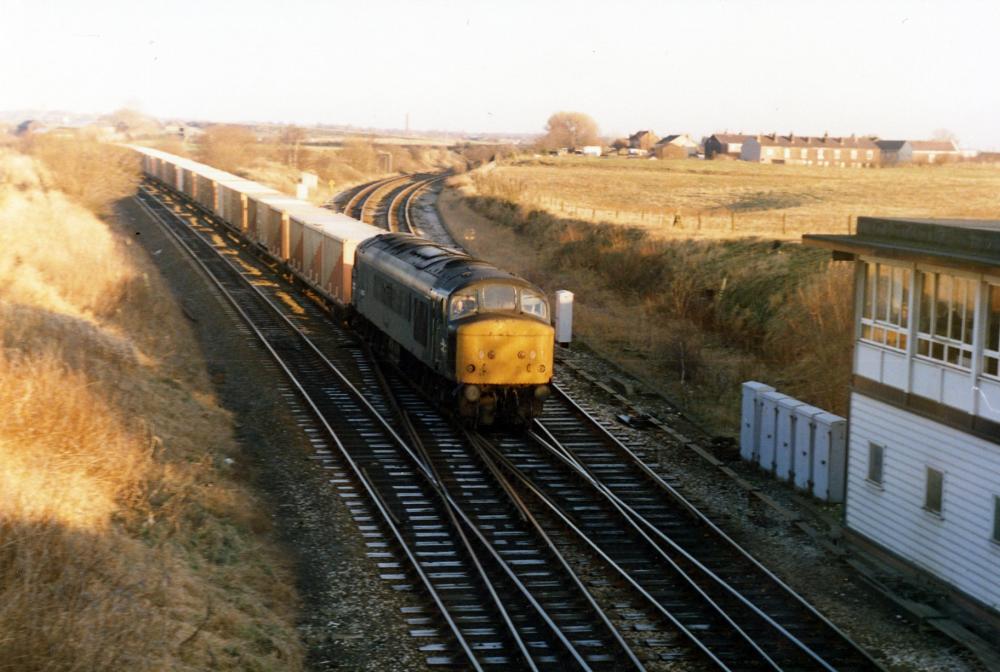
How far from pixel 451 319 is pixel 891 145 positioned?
163028mm

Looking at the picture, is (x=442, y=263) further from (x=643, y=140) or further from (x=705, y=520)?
(x=643, y=140)

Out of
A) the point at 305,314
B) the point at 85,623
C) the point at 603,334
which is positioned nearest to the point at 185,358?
the point at 305,314

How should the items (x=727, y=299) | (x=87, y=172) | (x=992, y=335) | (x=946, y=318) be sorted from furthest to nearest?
(x=87, y=172), (x=727, y=299), (x=946, y=318), (x=992, y=335)

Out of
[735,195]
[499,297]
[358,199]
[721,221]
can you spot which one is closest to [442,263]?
[499,297]

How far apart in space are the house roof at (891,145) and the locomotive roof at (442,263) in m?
155

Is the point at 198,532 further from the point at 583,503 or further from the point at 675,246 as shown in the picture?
the point at 675,246

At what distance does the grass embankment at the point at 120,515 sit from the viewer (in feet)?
35.5

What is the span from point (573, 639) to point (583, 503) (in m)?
5.01

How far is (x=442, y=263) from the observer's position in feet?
74.5

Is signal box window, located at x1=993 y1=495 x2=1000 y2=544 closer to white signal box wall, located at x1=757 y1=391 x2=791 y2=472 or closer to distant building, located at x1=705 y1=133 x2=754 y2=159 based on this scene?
white signal box wall, located at x1=757 y1=391 x2=791 y2=472

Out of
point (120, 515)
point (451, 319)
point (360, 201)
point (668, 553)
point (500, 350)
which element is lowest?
point (668, 553)

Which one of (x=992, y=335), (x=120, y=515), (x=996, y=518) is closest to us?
(x=996, y=518)

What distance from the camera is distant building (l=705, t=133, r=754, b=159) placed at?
163663mm

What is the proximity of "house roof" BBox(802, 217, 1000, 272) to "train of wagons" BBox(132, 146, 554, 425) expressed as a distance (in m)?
5.95
